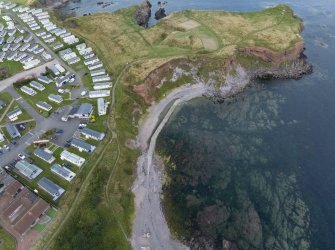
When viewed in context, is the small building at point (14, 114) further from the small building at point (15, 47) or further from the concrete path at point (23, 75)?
the small building at point (15, 47)

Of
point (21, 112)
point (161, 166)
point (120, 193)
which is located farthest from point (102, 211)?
point (21, 112)

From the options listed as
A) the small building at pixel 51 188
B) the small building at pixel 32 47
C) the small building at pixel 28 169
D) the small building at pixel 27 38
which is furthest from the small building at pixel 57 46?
the small building at pixel 51 188

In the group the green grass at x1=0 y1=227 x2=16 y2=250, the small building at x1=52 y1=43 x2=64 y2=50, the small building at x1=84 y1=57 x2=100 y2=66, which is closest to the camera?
the green grass at x1=0 y1=227 x2=16 y2=250

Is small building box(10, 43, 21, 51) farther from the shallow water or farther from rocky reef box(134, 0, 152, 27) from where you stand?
the shallow water

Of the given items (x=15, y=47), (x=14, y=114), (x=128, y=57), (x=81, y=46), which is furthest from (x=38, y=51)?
(x=14, y=114)

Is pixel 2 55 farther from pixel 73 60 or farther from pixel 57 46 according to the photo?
pixel 73 60

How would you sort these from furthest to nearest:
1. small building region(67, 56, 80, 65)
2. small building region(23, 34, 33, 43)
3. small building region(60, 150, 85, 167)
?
small building region(23, 34, 33, 43) < small building region(67, 56, 80, 65) < small building region(60, 150, 85, 167)

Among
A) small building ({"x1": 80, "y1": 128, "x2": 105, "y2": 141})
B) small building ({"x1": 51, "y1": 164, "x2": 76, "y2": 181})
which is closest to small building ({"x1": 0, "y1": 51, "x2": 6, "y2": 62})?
small building ({"x1": 80, "y1": 128, "x2": 105, "y2": 141})

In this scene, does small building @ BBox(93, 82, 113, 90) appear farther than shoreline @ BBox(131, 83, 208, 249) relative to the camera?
Yes
